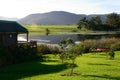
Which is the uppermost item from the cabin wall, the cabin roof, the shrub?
the cabin roof

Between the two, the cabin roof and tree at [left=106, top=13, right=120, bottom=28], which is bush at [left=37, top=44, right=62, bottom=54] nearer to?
the cabin roof

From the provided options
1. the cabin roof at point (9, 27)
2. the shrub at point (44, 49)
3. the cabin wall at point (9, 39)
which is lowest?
the shrub at point (44, 49)

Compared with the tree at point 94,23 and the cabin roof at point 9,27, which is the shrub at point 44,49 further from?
the tree at point 94,23

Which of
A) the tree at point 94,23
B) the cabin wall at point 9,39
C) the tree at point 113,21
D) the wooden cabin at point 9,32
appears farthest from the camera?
the tree at point 113,21

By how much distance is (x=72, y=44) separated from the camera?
26516mm

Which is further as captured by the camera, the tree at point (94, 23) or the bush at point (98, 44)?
the tree at point (94, 23)

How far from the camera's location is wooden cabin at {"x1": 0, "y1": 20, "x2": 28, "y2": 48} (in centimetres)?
3588

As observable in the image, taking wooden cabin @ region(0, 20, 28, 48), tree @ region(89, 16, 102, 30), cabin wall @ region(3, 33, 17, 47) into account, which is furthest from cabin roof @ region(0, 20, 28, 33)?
tree @ region(89, 16, 102, 30)

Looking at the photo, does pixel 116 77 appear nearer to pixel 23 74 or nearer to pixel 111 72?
pixel 111 72

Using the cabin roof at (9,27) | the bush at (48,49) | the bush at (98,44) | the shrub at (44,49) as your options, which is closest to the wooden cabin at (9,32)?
the cabin roof at (9,27)

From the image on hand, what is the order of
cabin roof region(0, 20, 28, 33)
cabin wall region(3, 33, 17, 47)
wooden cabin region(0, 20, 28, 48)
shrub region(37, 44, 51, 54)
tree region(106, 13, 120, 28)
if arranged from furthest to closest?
tree region(106, 13, 120, 28) → shrub region(37, 44, 51, 54) → cabin wall region(3, 33, 17, 47) → cabin roof region(0, 20, 28, 33) → wooden cabin region(0, 20, 28, 48)

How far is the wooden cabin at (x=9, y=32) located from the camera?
118 feet

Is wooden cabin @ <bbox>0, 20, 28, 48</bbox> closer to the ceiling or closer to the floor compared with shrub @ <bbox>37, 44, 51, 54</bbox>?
closer to the ceiling

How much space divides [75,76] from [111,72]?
3.51 m
